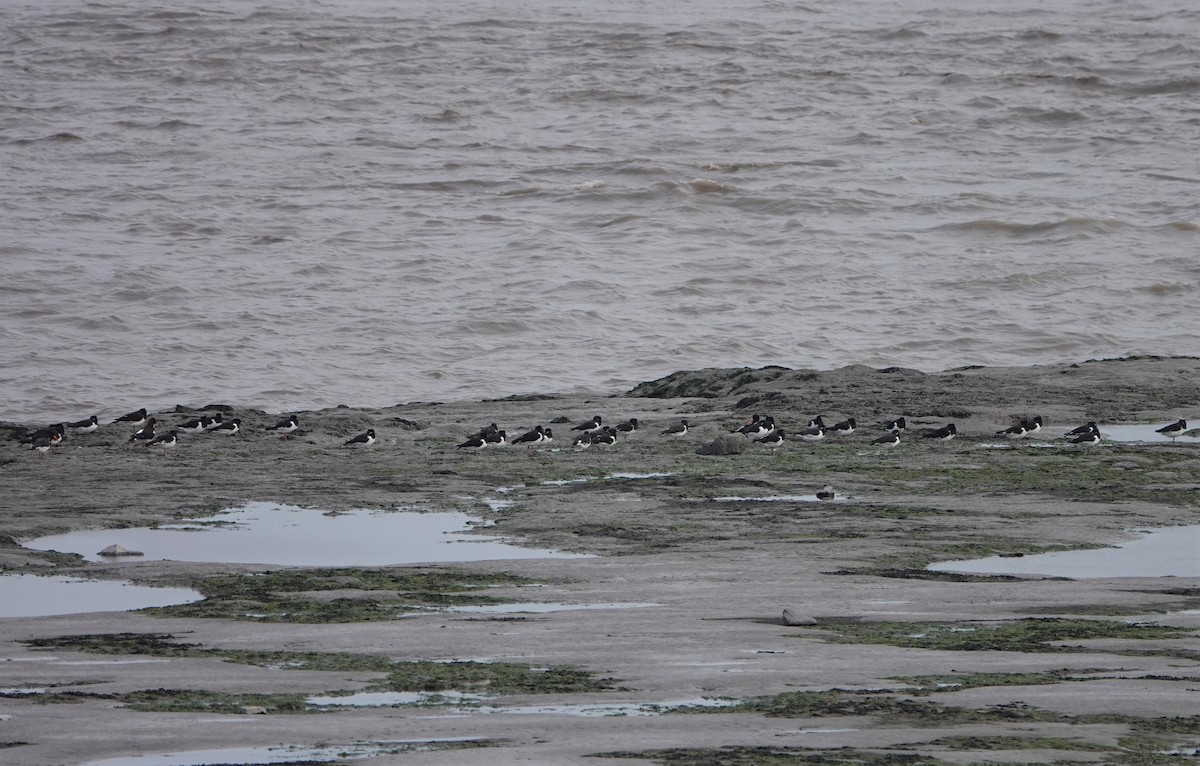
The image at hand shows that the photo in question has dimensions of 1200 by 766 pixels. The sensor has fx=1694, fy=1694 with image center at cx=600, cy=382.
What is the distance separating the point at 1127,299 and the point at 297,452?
1774cm

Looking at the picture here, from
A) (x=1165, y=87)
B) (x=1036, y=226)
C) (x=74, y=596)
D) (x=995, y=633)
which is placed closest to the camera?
(x=995, y=633)

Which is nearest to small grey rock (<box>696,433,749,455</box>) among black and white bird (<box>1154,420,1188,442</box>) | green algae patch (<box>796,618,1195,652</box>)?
black and white bird (<box>1154,420,1188,442</box>)

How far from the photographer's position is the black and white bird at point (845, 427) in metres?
17.4

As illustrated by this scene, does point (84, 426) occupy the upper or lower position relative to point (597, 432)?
lower

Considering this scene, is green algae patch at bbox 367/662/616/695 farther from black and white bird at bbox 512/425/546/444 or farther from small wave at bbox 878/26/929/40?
small wave at bbox 878/26/929/40

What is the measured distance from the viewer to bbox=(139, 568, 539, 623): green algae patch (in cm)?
1018

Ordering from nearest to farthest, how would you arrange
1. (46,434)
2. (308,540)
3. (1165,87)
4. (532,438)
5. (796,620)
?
(796,620) < (308,540) < (46,434) < (532,438) < (1165,87)

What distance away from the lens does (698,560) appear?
38.3 feet

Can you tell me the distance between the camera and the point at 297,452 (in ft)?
56.3

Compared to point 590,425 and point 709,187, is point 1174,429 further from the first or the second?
point 709,187

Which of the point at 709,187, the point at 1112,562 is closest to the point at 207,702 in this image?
the point at 1112,562

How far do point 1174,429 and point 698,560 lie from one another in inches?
282

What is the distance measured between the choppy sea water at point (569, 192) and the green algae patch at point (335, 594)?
40.4 feet

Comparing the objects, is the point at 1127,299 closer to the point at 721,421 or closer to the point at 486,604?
the point at 721,421
